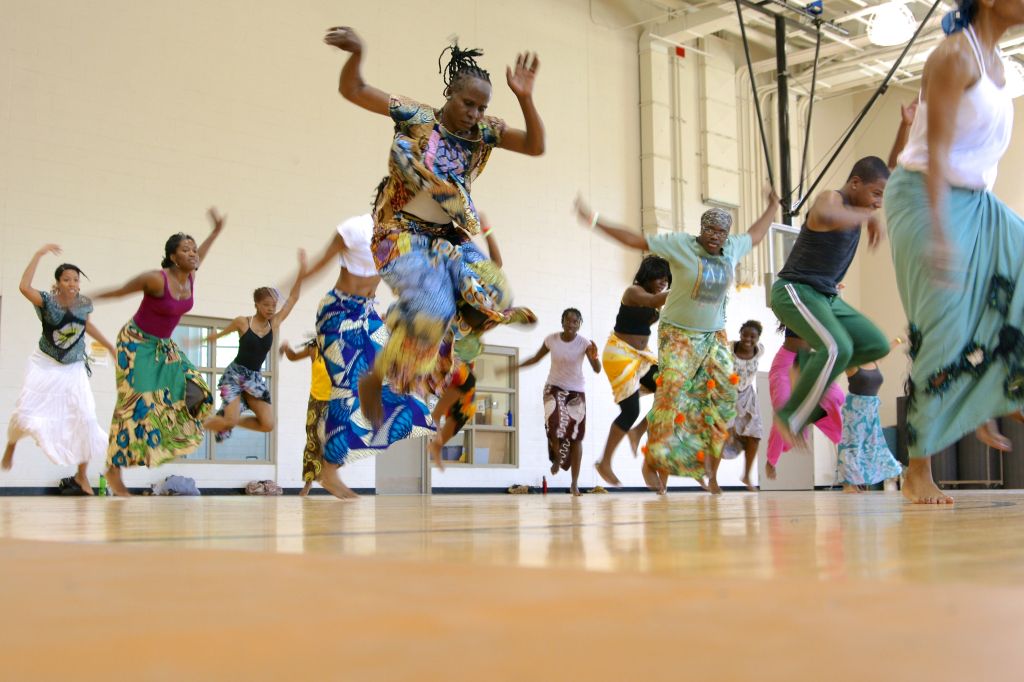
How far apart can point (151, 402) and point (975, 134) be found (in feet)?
16.7

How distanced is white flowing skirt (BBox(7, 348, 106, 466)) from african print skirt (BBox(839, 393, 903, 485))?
19.9 ft

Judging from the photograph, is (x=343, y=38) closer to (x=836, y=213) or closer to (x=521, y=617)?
(x=836, y=213)

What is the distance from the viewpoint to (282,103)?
37.8 ft

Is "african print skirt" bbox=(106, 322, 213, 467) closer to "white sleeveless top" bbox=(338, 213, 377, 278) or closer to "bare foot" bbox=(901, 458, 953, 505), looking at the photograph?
"white sleeveless top" bbox=(338, 213, 377, 278)

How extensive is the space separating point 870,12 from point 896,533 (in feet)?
47.3

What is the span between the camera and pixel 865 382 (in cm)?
950

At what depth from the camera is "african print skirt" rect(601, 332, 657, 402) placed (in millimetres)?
8289

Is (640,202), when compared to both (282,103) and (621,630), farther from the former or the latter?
(621,630)

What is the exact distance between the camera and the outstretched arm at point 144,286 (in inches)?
259

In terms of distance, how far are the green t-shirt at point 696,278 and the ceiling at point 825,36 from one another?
357 inches

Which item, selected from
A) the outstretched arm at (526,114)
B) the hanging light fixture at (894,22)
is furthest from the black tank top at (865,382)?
the outstretched arm at (526,114)

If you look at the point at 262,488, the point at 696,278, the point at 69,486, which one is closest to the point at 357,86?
the point at 696,278

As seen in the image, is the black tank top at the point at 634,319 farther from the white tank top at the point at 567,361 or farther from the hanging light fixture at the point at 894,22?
the hanging light fixture at the point at 894,22

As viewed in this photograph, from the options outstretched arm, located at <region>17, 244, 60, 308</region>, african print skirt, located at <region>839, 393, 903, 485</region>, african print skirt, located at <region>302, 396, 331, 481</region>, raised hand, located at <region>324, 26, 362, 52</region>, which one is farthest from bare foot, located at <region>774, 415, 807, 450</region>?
outstretched arm, located at <region>17, 244, 60, 308</region>
